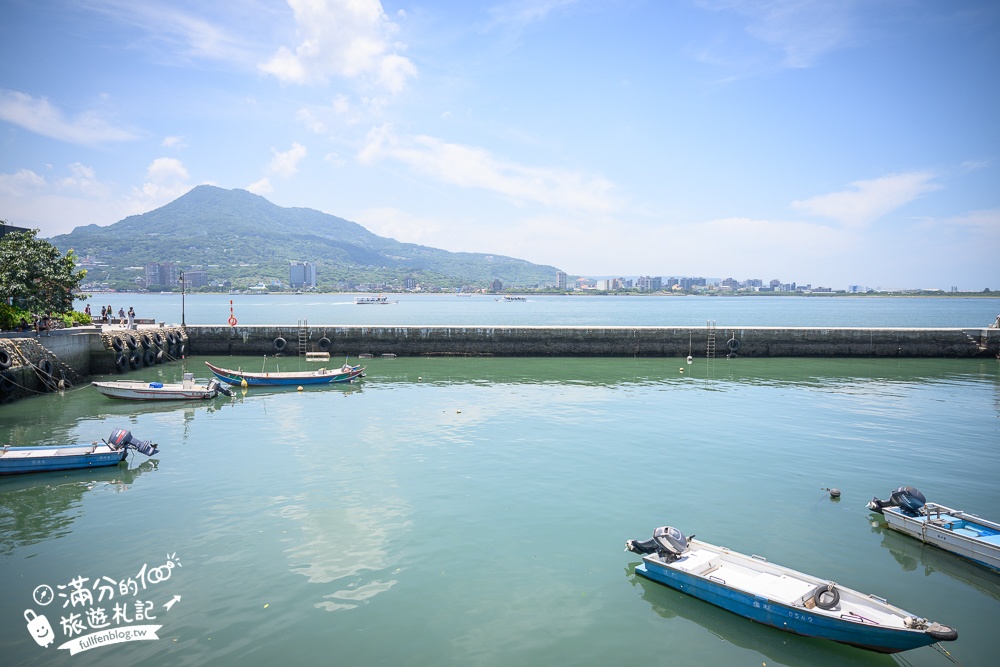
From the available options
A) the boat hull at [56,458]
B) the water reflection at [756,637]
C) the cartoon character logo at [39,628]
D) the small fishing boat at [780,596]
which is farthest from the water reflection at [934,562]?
the boat hull at [56,458]

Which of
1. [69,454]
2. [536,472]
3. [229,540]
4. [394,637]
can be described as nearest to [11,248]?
[69,454]

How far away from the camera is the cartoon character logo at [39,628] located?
8.76 metres

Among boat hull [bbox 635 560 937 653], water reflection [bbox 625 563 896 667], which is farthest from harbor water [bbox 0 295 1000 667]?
boat hull [bbox 635 560 937 653]

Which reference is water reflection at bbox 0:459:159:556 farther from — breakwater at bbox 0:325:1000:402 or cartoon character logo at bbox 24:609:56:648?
breakwater at bbox 0:325:1000:402

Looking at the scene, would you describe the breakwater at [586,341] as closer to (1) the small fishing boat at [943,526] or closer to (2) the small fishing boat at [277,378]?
(2) the small fishing boat at [277,378]

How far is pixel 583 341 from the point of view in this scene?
43.2 meters

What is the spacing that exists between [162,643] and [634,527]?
8962 mm

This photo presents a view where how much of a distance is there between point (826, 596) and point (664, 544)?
2.68 m

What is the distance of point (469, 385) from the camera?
103 ft

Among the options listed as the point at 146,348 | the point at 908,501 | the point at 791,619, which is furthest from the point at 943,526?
the point at 146,348

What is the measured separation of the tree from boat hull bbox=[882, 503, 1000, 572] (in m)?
38.5

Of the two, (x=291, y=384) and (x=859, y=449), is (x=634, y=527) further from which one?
(x=291, y=384)

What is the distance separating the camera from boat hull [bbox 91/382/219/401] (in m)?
26.5

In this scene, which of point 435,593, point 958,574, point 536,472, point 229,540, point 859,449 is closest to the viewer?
point 435,593
